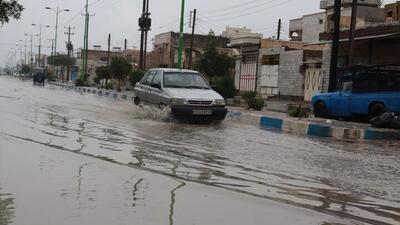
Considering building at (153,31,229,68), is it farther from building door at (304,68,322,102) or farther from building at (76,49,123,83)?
building door at (304,68,322,102)

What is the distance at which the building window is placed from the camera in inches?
1463

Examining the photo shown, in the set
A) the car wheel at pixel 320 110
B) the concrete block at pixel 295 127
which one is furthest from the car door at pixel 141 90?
the car wheel at pixel 320 110

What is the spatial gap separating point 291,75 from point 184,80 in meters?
19.9

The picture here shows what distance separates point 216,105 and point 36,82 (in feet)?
147

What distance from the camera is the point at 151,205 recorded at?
5.32 m

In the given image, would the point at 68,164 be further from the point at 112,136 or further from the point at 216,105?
the point at 216,105

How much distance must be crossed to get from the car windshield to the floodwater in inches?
153

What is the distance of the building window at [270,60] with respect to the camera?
122ft

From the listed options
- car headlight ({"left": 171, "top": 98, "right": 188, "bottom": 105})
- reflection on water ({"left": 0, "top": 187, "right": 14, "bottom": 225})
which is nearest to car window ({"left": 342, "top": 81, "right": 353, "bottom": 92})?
car headlight ({"left": 171, "top": 98, "right": 188, "bottom": 105})

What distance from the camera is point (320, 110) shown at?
20312mm

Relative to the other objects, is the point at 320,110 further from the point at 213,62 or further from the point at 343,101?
the point at 213,62

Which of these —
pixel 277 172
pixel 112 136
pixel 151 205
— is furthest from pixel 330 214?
pixel 112 136

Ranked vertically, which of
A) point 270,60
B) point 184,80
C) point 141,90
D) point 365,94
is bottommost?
point 141,90

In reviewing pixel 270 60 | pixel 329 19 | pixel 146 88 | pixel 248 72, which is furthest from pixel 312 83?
pixel 146 88
